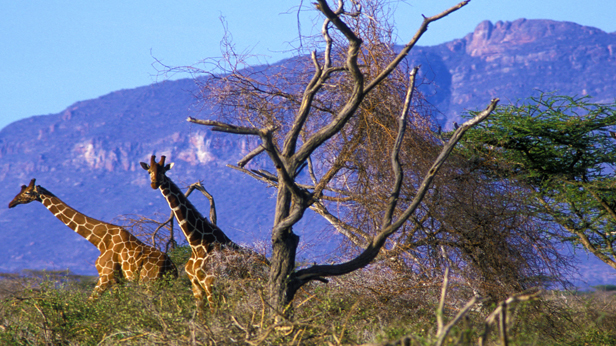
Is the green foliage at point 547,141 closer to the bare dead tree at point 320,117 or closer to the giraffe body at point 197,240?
the bare dead tree at point 320,117

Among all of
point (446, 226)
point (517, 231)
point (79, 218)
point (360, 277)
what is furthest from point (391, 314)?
point (79, 218)

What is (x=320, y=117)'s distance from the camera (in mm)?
8719

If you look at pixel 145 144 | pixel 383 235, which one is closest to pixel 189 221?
pixel 383 235

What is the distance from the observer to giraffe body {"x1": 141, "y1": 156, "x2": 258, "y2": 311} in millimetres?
6949

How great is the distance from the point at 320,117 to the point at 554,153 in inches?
179

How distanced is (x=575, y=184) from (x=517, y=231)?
6.49 ft

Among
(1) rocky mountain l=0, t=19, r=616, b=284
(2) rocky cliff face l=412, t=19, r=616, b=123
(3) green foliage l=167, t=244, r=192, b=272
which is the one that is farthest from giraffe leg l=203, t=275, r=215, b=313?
(2) rocky cliff face l=412, t=19, r=616, b=123

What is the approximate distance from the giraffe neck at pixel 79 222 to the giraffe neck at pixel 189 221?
1.54 meters

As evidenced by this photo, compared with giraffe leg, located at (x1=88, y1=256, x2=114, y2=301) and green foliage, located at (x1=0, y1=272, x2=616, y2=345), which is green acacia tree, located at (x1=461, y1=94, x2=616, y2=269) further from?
giraffe leg, located at (x1=88, y1=256, x2=114, y2=301)

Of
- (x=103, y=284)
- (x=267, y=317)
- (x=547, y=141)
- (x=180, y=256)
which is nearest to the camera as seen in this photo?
(x=267, y=317)

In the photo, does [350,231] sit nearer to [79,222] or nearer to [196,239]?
[196,239]

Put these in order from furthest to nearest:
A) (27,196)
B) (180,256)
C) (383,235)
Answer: (180,256)
(27,196)
(383,235)

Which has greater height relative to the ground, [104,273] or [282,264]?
[282,264]

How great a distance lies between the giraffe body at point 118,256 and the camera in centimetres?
773
